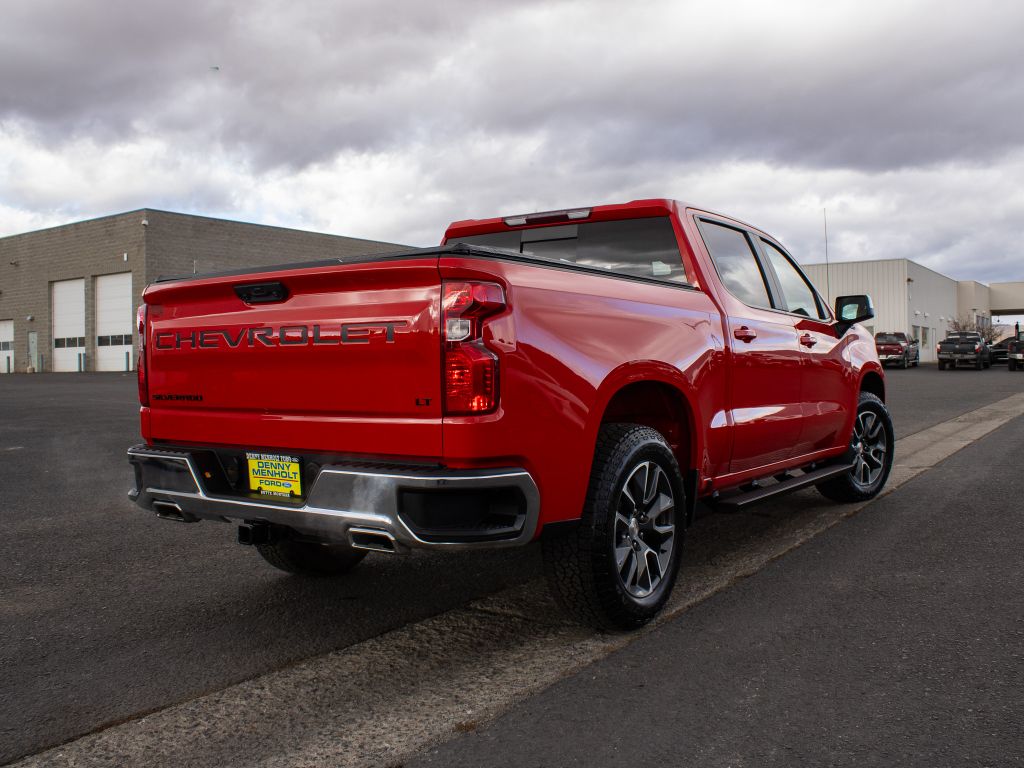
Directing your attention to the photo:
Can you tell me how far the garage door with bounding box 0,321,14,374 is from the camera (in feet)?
173

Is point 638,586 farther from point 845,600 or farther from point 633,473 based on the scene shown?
point 845,600

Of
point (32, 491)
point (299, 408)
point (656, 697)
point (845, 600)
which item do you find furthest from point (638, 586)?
point (32, 491)

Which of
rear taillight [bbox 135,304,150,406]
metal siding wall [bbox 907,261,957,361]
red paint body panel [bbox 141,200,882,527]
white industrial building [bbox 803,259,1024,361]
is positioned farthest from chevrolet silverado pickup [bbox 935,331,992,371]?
rear taillight [bbox 135,304,150,406]

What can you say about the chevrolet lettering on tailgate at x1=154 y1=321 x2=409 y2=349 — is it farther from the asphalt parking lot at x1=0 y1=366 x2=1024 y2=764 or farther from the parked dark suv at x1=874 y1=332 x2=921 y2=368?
the parked dark suv at x1=874 y1=332 x2=921 y2=368

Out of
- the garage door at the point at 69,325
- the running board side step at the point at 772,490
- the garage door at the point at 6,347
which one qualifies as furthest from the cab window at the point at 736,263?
the garage door at the point at 6,347

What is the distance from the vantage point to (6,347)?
176 feet

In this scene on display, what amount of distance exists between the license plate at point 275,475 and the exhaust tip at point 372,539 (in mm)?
347

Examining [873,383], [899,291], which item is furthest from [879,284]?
[873,383]

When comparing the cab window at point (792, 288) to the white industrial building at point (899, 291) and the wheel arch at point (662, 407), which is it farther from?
the white industrial building at point (899, 291)

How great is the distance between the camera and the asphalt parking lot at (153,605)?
125 inches

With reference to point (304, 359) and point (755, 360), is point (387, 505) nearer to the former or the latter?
point (304, 359)

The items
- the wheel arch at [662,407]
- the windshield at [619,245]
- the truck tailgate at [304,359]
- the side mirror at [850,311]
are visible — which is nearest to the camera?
the truck tailgate at [304,359]

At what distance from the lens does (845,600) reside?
13.4 ft

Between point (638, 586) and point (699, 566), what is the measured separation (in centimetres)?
112
